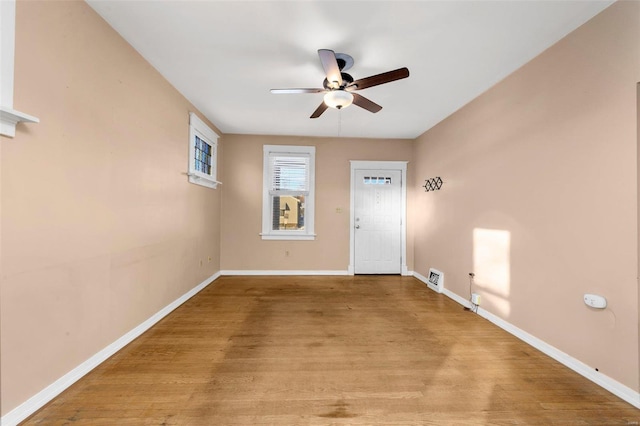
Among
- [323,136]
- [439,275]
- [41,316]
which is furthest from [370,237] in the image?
[41,316]

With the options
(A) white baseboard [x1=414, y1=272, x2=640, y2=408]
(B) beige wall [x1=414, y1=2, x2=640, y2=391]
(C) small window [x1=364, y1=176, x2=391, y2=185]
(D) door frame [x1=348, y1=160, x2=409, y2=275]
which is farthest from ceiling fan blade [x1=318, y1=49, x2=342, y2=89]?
(A) white baseboard [x1=414, y1=272, x2=640, y2=408]

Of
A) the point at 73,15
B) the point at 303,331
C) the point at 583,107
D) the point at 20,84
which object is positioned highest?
the point at 73,15

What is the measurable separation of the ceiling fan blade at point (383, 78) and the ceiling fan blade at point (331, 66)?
0.16 metres

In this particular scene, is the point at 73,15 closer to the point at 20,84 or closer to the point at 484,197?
the point at 20,84

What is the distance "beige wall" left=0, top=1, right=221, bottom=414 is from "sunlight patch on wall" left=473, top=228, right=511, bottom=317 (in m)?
3.56

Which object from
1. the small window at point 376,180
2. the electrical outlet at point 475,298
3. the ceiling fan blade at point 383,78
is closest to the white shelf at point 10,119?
the ceiling fan blade at point 383,78

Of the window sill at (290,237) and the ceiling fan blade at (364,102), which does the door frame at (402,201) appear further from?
the ceiling fan blade at (364,102)

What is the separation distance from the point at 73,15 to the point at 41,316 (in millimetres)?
1904

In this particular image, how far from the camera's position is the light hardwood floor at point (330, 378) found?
1428mm

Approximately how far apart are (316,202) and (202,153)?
6.77ft

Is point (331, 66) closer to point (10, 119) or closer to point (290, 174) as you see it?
point (10, 119)

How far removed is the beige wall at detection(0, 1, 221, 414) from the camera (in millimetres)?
1332

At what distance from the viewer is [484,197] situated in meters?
2.81

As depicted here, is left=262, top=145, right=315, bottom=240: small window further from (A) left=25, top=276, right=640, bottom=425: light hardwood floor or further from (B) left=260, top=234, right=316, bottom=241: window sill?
(A) left=25, top=276, right=640, bottom=425: light hardwood floor
